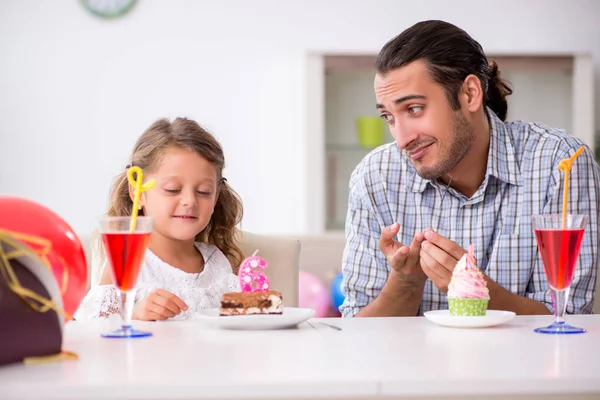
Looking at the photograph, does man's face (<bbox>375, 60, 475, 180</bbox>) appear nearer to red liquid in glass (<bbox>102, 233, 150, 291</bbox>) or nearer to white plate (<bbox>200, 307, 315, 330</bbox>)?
white plate (<bbox>200, 307, 315, 330</bbox>)

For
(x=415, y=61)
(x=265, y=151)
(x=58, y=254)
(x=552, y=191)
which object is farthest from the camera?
(x=265, y=151)

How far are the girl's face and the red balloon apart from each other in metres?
0.99

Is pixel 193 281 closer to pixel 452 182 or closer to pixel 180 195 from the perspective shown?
pixel 180 195

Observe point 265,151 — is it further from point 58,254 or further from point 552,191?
point 58,254

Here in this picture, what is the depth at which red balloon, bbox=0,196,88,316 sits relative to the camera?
111cm

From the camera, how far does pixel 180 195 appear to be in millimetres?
2188

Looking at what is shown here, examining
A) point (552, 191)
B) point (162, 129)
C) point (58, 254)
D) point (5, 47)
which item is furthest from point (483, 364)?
point (5, 47)

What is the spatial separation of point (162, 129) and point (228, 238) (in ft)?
1.22

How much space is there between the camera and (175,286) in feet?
7.22

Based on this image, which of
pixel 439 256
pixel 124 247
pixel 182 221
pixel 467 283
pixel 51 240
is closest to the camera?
pixel 51 240

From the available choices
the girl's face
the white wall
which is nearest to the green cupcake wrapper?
the girl's face

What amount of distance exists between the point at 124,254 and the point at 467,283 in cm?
62

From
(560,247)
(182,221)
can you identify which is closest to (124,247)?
(560,247)

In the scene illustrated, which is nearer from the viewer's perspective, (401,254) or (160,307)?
(160,307)
